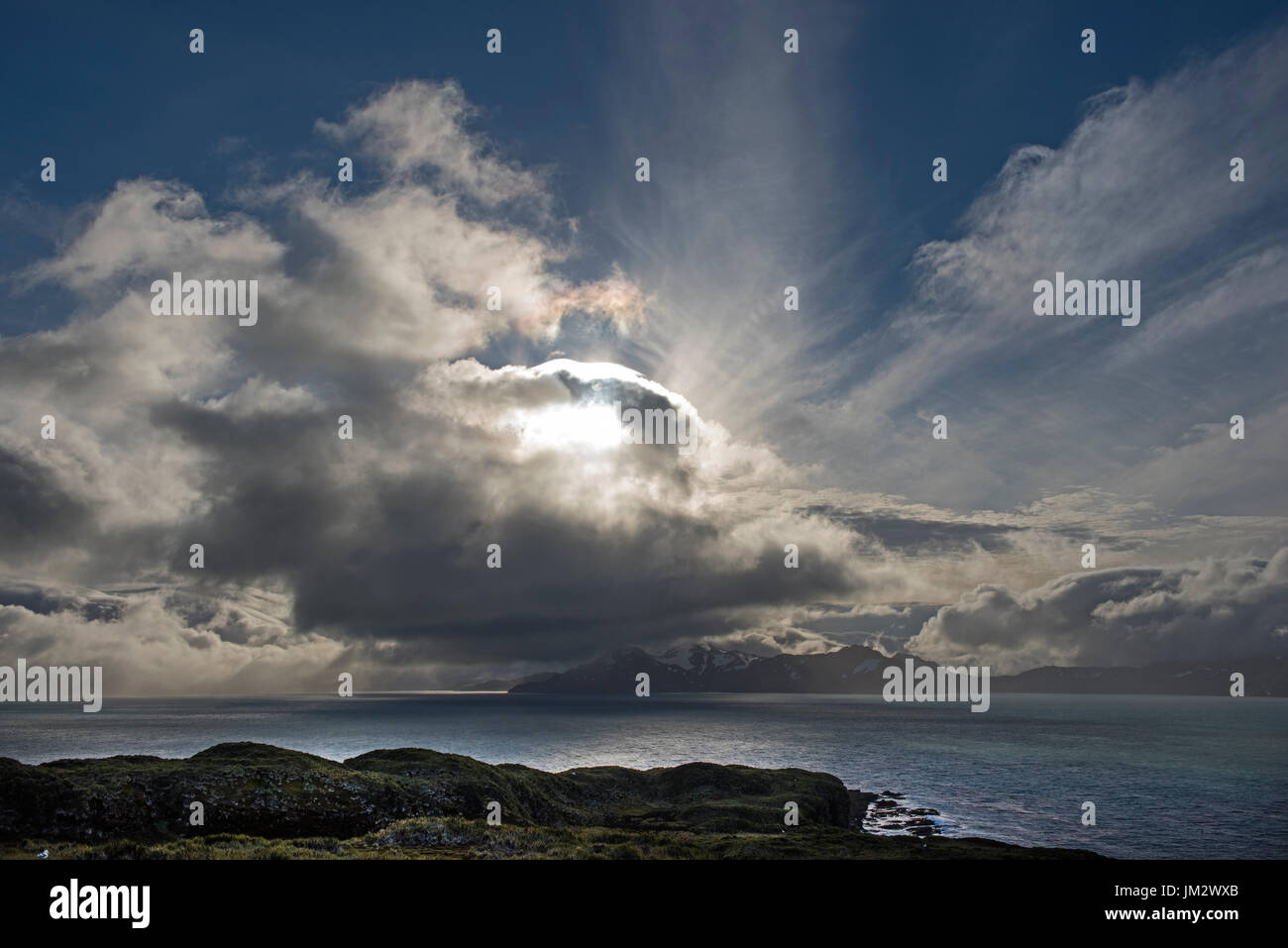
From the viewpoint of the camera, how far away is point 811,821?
249 ft
